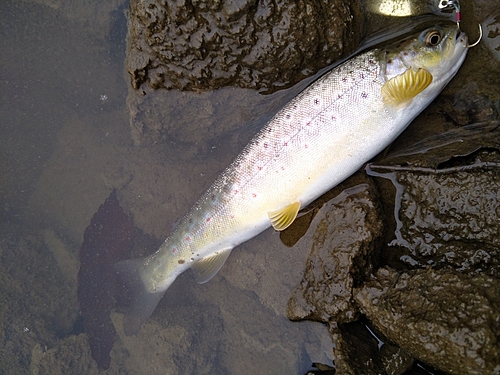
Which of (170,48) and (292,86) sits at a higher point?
(170,48)

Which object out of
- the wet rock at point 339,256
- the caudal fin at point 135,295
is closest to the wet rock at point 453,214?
the wet rock at point 339,256

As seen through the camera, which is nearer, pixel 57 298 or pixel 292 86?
pixel 292 86

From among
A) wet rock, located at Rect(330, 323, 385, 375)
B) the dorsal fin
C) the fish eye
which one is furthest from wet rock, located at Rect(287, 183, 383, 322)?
the fish eye

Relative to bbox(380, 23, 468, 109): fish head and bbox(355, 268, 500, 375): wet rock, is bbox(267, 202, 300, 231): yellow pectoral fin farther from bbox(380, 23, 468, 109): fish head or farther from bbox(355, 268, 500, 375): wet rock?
bbox(380, 23, 468, 109): fish head

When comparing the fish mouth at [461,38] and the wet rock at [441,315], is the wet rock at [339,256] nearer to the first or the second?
the wet rock at [441,315]

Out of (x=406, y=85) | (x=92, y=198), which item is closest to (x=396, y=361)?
(x=406, y=85)

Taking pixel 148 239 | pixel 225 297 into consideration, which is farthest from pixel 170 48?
pixel 225 297

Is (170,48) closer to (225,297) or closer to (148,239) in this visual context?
(148,239)
